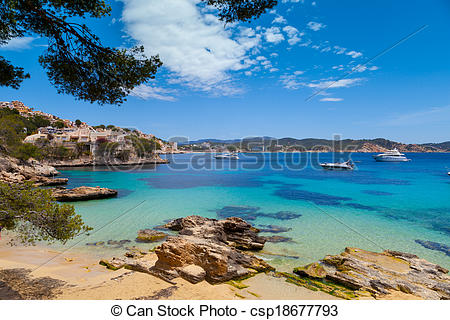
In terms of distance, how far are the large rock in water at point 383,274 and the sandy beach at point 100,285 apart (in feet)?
4.66

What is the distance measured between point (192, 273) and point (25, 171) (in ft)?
136

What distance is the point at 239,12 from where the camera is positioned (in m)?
6.36

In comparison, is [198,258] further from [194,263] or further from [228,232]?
[228,232]

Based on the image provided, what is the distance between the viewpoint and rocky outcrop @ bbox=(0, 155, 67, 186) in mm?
31400

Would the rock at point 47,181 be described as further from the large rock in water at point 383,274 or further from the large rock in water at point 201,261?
the large rock in water at point 383,274

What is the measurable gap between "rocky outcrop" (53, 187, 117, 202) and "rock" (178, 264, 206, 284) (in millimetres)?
21592

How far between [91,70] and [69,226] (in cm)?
439

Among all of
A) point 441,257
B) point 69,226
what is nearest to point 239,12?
point 69,226

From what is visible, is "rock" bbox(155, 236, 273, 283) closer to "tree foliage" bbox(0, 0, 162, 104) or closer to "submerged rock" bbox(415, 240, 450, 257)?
"tree foliage" bbox(0, 0, 162, 104)

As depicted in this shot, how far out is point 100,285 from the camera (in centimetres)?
690

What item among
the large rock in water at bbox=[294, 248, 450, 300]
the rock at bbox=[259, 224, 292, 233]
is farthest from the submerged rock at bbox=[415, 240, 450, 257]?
the rock at bbox=[259, 224, 292, 233]

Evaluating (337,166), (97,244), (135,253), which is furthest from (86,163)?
(337,166)

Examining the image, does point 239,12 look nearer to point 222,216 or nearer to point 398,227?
point 222,216

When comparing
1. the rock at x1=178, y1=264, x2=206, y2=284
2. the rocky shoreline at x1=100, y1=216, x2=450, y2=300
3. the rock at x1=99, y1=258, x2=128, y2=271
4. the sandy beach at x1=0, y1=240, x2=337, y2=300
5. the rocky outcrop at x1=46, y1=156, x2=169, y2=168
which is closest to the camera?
the sandy beach at x1=0, y1=240, x2=337, y2=300
